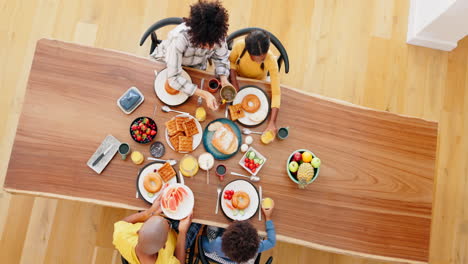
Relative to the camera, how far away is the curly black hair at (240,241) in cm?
164

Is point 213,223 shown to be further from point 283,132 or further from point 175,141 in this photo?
point 283,132

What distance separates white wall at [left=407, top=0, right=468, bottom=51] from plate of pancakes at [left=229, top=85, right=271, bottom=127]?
72.9 inches

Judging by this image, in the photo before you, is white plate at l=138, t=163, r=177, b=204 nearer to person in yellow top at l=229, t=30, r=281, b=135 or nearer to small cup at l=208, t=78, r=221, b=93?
small cup at l=208, t=78, r=221, b=93

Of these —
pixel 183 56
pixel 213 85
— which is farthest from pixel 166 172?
pixel 183 56

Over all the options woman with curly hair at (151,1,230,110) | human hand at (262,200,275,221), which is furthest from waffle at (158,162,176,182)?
human hand at (262,200,275,221)

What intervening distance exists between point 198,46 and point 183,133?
1.58ft

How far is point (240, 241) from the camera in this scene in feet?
5.37

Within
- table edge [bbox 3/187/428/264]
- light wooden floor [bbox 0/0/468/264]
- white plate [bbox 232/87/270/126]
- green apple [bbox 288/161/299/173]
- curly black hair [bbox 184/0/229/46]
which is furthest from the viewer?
light wooden floor [bbox 0/0/468/264]

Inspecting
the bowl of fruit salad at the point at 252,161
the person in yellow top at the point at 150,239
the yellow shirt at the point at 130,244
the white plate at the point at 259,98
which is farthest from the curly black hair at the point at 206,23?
the yellow shirt at the point at 130,244

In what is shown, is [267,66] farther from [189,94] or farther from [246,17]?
[246,17]

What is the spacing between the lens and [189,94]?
185cm

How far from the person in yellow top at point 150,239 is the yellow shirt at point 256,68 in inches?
33.1

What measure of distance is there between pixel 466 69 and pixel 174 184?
2984 mm

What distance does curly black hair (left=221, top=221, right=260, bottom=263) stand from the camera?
1.64 metres
